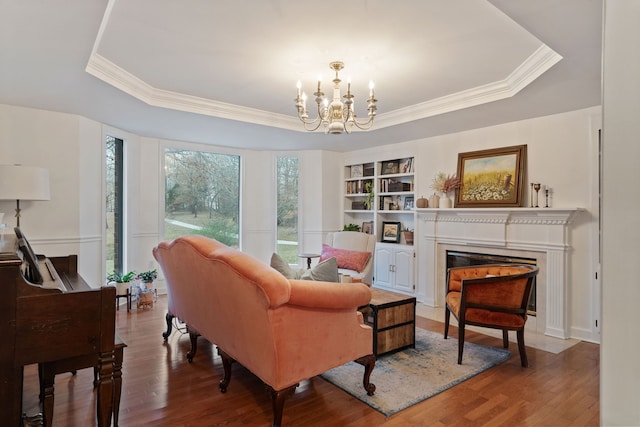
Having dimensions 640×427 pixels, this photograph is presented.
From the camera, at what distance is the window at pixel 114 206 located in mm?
4812

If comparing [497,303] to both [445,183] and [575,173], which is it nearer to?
[575,173]

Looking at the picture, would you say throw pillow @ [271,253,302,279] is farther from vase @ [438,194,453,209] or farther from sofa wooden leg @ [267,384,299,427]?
vase @ [438,194,453,209]

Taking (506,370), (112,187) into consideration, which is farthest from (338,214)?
(506,370)

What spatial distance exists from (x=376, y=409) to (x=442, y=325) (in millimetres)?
2056

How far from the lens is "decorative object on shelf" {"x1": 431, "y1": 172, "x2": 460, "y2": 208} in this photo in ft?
15.4

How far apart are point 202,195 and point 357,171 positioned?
2.68 meters

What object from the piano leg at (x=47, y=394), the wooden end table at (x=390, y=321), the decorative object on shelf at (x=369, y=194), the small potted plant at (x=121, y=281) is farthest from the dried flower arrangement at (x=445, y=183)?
the piano leg at (x=47, y=394)

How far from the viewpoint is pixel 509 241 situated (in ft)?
13.7

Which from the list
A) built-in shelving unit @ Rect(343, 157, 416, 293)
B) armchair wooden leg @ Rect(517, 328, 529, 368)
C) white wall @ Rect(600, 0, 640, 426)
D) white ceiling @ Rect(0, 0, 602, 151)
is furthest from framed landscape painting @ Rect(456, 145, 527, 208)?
white wall @ Rect(600, 0, 640, 426)

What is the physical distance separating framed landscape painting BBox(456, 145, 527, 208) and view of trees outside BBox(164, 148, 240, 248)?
3676 mm

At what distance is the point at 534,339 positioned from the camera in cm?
372

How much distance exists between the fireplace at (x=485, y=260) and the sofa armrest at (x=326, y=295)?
2.57 metres

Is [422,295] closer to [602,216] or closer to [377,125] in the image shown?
[377,125]

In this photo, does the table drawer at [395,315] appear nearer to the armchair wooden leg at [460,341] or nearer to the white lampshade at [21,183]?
the armchair wooden leg at [460,341]
